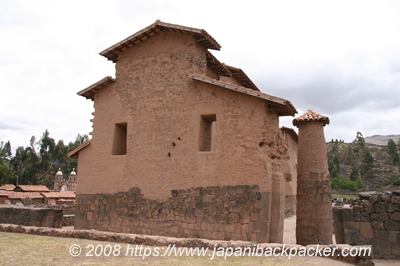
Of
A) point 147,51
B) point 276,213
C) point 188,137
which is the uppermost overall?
point 147,51

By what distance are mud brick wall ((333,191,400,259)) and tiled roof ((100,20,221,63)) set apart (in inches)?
258

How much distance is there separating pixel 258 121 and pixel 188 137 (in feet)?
7.65

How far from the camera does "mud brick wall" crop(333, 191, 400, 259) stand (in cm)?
754

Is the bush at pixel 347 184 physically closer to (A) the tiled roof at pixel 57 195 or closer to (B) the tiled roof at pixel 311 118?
(A) the tiled roof at pixel 57 195

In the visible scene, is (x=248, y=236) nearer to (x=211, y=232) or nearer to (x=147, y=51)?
(x=211, y=232)

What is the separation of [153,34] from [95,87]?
119 inches

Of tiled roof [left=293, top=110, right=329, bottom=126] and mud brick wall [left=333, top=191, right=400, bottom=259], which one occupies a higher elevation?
tiled roof [left=293, top=110, right=329, bottom=126]

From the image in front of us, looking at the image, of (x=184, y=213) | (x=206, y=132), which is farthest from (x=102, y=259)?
(x=206, y=132)

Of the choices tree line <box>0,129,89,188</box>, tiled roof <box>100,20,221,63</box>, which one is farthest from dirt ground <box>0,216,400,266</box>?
tree line <box>0,129,89,188</box>

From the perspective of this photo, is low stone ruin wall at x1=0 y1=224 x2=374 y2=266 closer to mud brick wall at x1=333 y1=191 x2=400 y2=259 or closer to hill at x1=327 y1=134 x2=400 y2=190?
mud brick wall at x1=333 y1=191 x2=400 y2=259

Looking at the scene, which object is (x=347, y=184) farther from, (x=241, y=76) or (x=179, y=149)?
(x=179, y=149)

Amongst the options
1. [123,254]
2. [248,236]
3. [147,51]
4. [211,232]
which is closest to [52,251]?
[123,254]

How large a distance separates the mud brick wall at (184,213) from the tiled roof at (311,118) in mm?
2774

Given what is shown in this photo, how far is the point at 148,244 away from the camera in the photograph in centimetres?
738
